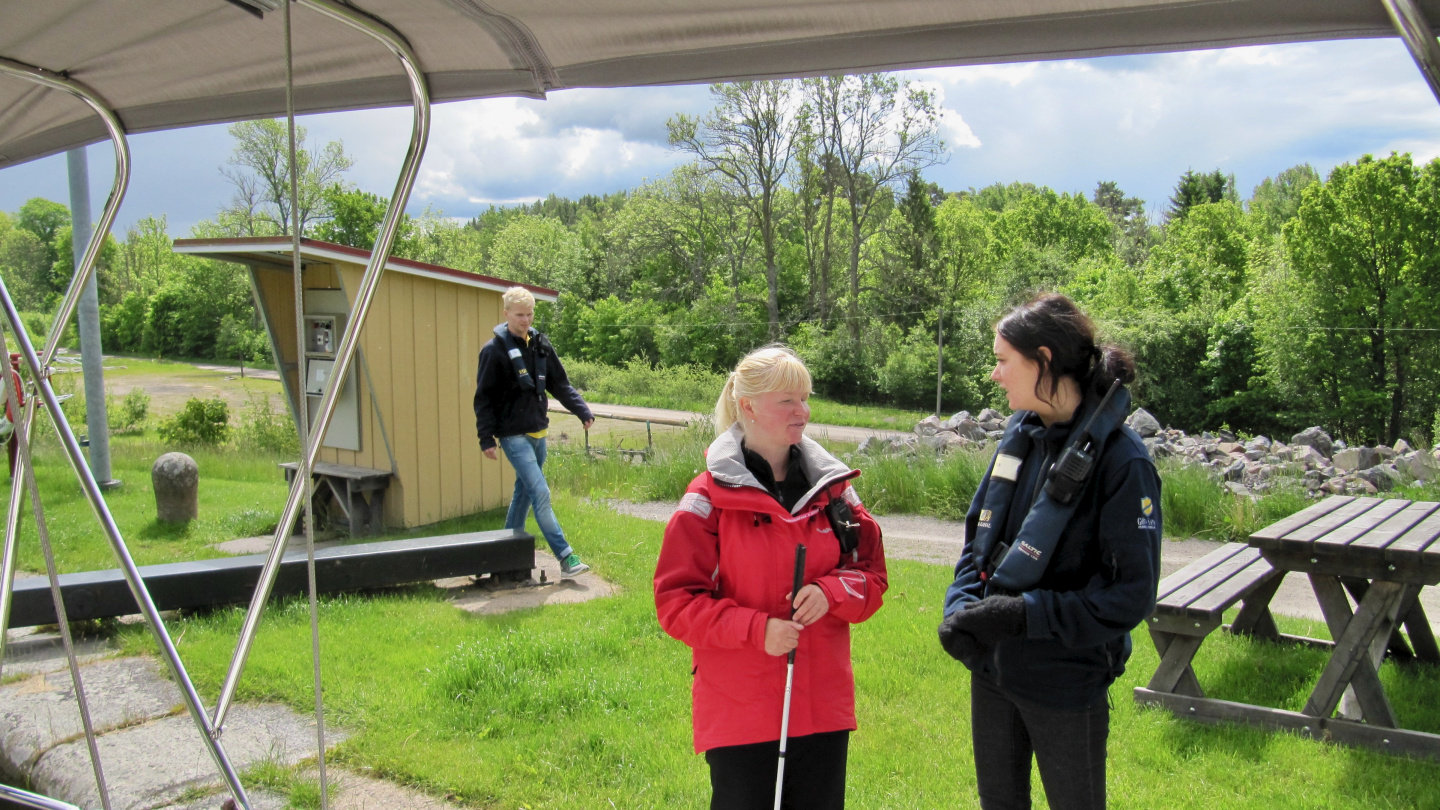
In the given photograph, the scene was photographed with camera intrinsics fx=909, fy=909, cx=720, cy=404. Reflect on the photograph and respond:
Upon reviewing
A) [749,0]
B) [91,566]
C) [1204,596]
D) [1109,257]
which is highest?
[1109,257]

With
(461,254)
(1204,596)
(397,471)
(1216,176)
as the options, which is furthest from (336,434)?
(1216,176)

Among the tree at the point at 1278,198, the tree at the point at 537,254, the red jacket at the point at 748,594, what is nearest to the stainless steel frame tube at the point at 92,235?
the red jacket at the point at 748,594

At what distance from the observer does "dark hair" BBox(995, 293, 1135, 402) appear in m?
2.40

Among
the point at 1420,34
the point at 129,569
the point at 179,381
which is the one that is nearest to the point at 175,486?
the point at 129,569

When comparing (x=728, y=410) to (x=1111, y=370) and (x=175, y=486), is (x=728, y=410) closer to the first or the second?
(x=1111, y=370)

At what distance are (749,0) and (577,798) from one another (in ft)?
9.48

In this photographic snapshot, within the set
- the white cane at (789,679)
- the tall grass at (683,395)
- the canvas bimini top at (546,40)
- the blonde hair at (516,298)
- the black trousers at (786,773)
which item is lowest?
the tall grass at (683,395)

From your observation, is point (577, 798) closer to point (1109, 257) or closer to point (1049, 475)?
point (1049, 475)

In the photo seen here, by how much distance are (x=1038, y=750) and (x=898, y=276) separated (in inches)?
1940

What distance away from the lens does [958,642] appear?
2389mm

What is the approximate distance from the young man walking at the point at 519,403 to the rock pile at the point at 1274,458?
703cm

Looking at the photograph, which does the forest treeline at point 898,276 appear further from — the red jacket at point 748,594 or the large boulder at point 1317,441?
the red jacket at point 748,594

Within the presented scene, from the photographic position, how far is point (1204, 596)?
4230mm

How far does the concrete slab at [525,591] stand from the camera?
6.00 metres
